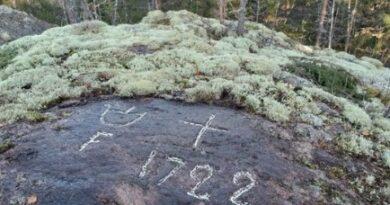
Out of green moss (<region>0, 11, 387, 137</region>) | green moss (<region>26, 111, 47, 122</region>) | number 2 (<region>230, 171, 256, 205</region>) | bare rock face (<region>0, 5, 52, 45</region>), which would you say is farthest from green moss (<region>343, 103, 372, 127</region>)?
bare rock face (<region>0, 5, 52, 45</region>)

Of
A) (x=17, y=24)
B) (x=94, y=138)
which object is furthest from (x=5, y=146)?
(x=17, y=24)

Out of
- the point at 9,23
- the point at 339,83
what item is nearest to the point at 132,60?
the point at 339,83

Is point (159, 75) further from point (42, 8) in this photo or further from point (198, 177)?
point (42, 8)

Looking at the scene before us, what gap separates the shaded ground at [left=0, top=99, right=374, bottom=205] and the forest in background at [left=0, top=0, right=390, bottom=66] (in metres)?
35.7

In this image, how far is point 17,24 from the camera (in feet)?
115

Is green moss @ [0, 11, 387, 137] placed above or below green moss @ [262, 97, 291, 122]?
above

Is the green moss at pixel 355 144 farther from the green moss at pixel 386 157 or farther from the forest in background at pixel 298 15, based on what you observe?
the forest in background at pixel 298 15

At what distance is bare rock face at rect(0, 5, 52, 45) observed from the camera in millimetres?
33125

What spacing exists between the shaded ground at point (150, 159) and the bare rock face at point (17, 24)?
24.8 m

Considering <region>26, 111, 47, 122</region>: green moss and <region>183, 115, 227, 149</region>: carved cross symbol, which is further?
<region>26, 111, 47, 122</region>: green moss

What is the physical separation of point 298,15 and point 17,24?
30.6 meters

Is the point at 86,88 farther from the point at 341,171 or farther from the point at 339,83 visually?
the point at 339,83

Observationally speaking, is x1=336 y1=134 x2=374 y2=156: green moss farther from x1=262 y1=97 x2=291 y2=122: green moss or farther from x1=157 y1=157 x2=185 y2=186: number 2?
x1=157 y1=157 x2=185 y2=186: number 2

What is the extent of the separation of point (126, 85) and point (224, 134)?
9.55ft
